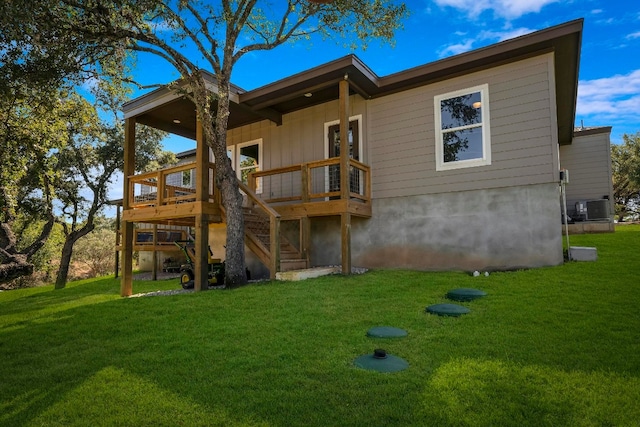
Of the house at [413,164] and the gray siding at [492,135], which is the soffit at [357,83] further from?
the gray siding at [492,135]

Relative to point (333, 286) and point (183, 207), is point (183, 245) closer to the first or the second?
point (183, 207)

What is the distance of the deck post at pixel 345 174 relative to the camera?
25.3 ft

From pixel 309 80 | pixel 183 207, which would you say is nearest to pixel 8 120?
pixel 183 207

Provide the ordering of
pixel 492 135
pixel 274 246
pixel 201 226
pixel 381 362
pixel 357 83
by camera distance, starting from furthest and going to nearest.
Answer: pixel 357 83 < pixel 201 226 < pixel 492 135 < pixel 274 246 < pixel 381 362

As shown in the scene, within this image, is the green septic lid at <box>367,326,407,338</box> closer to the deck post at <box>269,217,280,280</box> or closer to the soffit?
the deck post at <box>269,217,280,280</box>

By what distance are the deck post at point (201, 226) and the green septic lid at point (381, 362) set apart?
200 inches

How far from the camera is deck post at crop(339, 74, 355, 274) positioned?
7715 millimetres

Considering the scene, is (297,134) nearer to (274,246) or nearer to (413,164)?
(413,164)

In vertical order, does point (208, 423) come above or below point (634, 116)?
below

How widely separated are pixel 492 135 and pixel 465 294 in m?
3.84

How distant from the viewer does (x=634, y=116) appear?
24375mm

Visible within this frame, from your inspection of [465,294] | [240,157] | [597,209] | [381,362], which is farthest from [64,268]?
[597,209]

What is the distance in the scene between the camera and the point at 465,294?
5219 mm

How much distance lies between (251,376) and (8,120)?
756 centimetres
